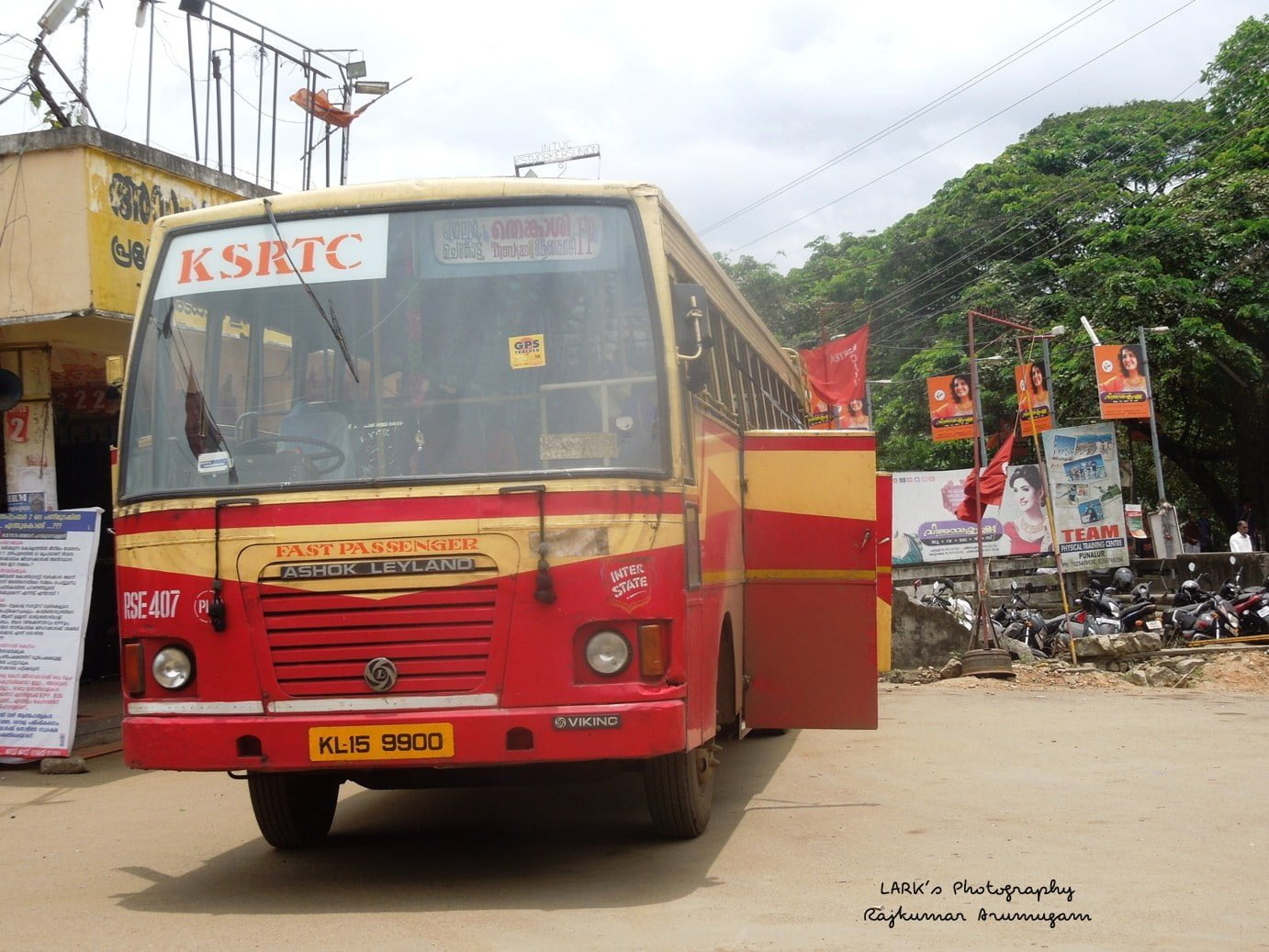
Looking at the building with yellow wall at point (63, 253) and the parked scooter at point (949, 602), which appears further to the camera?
the parked scooter at point (949, 602)

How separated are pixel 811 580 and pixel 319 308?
3364 millimetres

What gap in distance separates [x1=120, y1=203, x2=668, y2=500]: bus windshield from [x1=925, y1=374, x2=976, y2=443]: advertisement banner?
25895 mm

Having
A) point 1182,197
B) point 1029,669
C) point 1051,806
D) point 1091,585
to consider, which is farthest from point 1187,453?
point 1051,806

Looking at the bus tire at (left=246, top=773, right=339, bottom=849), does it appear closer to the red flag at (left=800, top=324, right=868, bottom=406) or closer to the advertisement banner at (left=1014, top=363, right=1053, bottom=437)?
the red flag at (left=800, top=324, right=868, bottom=406)

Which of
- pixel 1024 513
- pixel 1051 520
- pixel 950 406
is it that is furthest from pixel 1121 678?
pixel 950 406

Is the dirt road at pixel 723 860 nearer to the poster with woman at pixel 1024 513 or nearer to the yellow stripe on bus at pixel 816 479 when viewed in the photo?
the yellow stripe on bus at pixel 816 479

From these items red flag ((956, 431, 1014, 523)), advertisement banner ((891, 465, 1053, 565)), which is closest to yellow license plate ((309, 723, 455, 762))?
red flag ((956, 431, 1014, 523))

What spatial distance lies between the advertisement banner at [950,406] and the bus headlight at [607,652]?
26240 mm

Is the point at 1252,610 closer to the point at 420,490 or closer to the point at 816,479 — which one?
the point at 816,479

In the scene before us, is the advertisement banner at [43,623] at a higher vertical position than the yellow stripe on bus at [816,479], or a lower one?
lower

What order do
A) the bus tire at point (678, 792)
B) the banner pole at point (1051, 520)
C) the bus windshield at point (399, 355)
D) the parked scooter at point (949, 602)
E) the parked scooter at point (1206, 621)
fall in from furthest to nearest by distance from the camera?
the banner pole at point (1051, 520)
the parked scooter at point (949, 602)
the parked scooter at point (1206, 621)
the bus tire at point (678, 792)
the bus windshield at point (399, 355)

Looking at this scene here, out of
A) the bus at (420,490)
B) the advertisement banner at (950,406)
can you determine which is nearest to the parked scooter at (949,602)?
the advertisement banner at (950,406)

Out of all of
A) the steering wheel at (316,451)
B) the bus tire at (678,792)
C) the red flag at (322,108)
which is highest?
the red flag at (322,108)

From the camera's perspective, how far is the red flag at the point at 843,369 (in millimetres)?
24406
